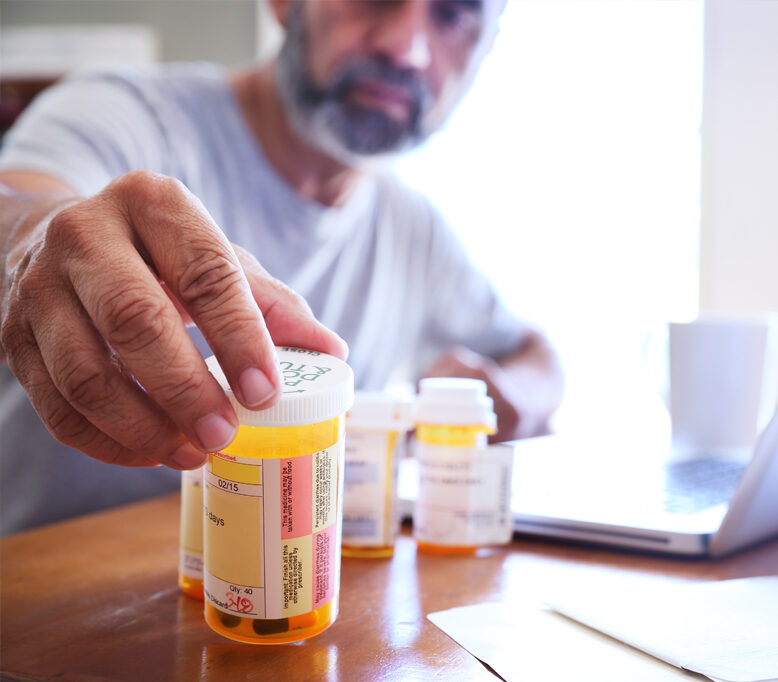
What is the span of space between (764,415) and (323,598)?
2.60 feet

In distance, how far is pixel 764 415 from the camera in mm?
944

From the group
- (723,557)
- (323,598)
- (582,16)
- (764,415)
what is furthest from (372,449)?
(582,16)

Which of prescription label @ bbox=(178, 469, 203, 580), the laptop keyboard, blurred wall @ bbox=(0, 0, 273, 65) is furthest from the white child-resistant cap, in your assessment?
Result: blurred wall @ bbox=(0, 0, 273, 65)

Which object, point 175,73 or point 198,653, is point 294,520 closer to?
point 198,653

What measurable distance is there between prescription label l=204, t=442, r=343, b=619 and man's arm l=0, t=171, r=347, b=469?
0.03 m

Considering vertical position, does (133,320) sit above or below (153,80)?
below

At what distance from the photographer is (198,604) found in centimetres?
44

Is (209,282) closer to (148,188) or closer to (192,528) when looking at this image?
(148,188)

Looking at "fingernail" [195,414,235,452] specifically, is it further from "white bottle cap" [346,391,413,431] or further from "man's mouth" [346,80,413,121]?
"man's mouth" [346,80,413,121]

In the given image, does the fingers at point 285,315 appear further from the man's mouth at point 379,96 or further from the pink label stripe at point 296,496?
the man's mouth at point 379,96

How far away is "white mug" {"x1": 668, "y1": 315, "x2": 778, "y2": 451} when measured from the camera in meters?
0.92

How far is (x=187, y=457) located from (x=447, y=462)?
0.80 ft

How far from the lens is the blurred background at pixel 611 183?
1.25 meters

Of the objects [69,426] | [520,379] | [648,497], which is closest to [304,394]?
[69,426]
